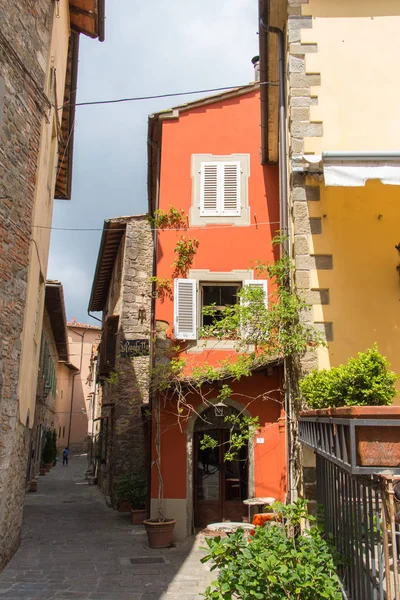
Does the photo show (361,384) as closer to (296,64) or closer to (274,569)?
(274,569)

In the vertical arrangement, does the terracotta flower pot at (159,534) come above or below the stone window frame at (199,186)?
below

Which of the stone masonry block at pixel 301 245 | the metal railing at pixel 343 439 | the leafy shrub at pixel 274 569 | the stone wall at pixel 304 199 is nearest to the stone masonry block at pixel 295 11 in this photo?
the stone wall at pixel 304 199

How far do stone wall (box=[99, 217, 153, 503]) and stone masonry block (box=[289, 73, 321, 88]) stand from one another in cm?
854

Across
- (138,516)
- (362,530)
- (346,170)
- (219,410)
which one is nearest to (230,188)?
(219,410)

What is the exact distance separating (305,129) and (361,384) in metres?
3.32

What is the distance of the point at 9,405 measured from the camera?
7395 millimetres

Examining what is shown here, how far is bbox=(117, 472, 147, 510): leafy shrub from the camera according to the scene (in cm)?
1245

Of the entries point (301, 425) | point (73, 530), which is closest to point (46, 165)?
point (301, 425)

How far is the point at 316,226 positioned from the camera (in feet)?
20.9

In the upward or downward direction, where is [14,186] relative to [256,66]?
downward

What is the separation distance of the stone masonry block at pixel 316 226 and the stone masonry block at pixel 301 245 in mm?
123

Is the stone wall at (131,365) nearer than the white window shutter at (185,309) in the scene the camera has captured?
No

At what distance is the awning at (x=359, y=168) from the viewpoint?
5.49 m

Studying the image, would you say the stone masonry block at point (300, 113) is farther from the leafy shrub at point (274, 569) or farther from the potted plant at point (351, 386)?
the leafy shrub at point (274, 569)
